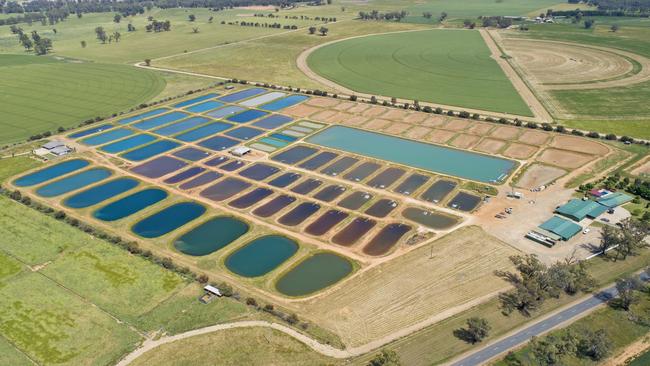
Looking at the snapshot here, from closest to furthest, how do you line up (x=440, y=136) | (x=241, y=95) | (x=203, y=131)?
(x=440, y=136) → (x=203, y=131) → (x=241, y=95)

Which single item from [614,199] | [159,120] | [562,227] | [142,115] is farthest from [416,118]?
[142,115]

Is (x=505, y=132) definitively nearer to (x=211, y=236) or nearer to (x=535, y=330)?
(x=535, y=330)

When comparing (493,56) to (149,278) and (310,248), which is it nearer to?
(310,248)

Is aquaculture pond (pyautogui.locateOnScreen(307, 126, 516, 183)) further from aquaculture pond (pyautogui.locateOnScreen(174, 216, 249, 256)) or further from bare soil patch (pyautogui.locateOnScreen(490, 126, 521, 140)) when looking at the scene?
aquaculture pond (pyautogui.locateOnScreen(174, 216, 249, 256))

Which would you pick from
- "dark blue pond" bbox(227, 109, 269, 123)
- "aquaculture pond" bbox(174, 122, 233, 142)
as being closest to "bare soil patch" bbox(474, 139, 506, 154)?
"dark blue pond" bbox(227, 109, 269, 123)

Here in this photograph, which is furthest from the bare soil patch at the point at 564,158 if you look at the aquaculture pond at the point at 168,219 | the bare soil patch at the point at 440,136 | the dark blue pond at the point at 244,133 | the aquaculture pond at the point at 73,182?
the aquaculture pond at the point at 73,182
